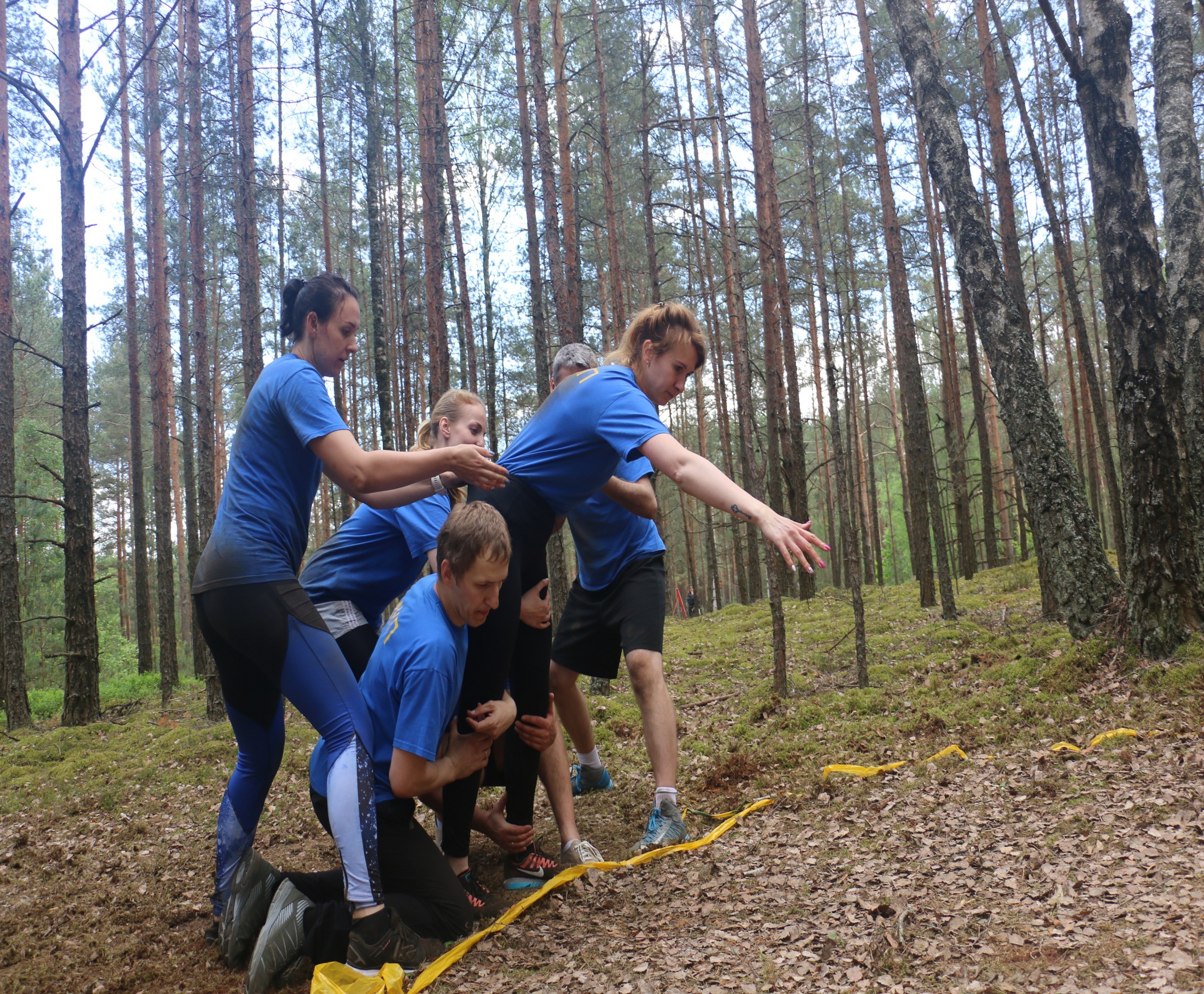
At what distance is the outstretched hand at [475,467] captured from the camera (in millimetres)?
2365

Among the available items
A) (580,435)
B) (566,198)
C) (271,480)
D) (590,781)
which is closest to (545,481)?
(580,435)

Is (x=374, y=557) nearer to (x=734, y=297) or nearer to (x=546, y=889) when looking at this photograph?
(x=546, y=889)

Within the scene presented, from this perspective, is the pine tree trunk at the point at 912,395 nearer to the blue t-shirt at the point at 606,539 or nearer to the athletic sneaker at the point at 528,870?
the blue t-shirt at the point at 606,539

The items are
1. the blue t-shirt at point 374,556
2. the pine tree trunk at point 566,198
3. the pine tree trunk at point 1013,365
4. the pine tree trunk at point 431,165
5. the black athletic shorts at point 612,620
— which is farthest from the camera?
the pine tree trunk at point 431,165

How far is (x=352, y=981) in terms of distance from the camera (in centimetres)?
219

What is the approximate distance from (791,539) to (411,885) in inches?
71.4

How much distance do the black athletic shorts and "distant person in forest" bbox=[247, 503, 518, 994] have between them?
869mm

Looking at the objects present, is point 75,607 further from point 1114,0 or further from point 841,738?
point 1114,0

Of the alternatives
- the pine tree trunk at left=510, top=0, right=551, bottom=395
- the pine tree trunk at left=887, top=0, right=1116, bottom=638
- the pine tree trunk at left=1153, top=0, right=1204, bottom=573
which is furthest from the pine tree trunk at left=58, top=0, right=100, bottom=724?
the pine tree trunk at left=1153, top=0, right=1204, bottom=573

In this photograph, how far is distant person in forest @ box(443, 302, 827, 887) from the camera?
2588 millimetres

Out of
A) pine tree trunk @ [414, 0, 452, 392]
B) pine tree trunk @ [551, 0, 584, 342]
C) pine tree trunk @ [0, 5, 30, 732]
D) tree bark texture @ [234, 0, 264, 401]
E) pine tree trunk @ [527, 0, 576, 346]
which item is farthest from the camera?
pine tree trunk @ [414, 0, 452, 392]

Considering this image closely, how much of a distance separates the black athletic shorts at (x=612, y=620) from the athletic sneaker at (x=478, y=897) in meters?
1.04

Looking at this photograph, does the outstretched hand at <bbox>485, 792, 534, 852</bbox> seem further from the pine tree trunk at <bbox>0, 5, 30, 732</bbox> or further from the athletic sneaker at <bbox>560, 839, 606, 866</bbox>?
the pine tree trunk at <bbox>0, 5, 30, 732</bbox>

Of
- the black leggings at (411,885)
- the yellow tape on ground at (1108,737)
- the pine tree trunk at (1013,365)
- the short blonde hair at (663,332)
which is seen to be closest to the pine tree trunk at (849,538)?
the pine tree trunk at (1013,365)
